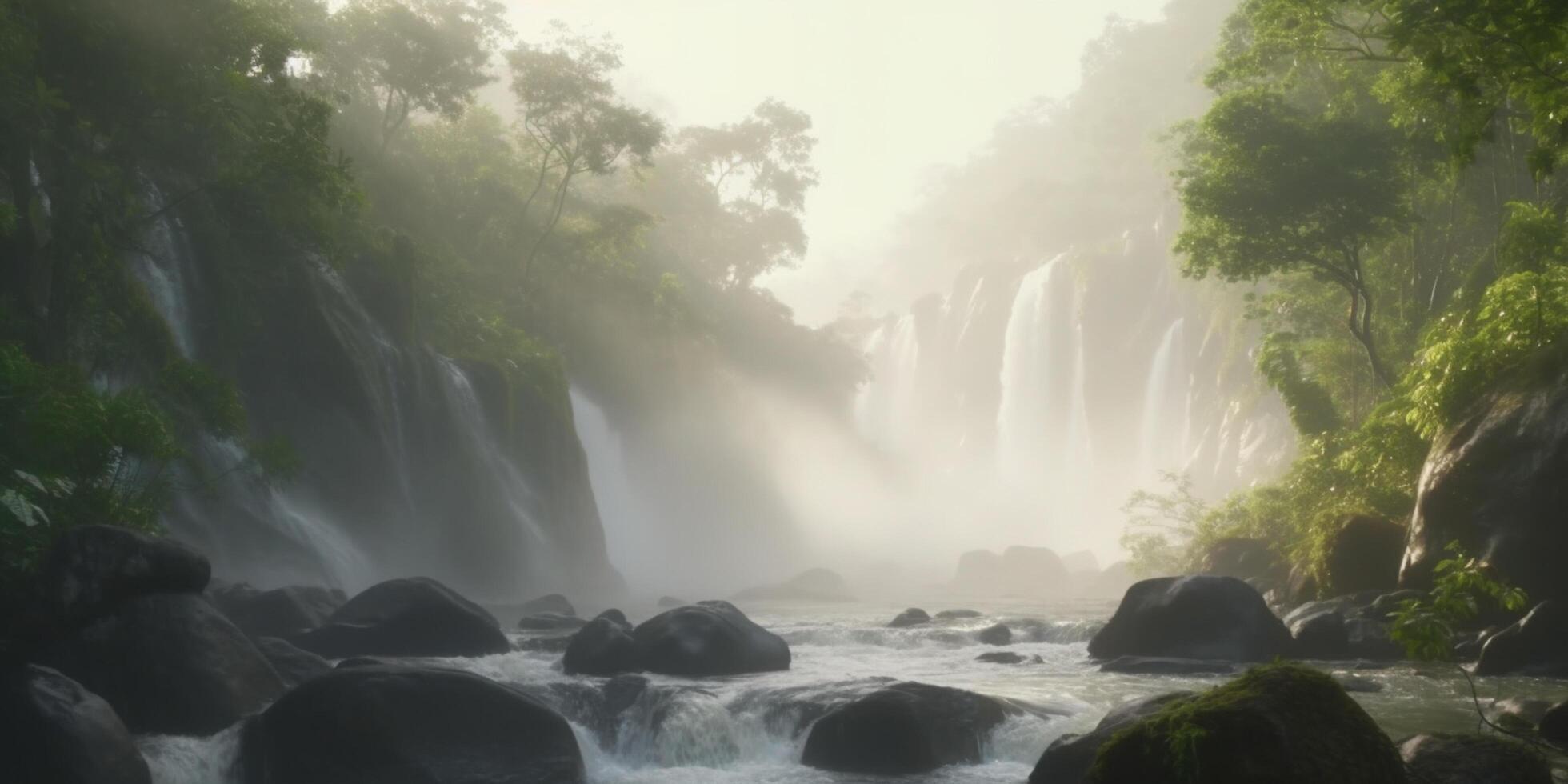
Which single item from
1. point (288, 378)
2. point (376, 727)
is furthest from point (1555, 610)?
point (288, 378)

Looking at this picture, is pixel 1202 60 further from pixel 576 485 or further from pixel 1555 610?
pixel 1555 610

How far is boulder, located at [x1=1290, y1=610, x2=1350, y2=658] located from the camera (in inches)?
703

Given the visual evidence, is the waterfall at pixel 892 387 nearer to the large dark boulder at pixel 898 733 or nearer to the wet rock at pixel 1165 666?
the wet rock at pixel 1165 666

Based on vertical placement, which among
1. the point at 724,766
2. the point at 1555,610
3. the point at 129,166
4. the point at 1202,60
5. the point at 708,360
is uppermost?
the point at 1202,60

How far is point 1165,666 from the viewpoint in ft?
56.1

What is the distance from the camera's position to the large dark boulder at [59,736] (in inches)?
374

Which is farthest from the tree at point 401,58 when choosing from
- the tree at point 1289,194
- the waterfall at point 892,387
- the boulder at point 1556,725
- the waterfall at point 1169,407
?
the waterfall at point 892,387

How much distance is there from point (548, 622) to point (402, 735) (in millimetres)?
11632

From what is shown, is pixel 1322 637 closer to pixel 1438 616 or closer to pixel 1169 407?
pixel 1438 616

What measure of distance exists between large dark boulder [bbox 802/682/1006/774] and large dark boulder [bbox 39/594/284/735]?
612cm

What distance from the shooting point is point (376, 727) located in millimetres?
10758

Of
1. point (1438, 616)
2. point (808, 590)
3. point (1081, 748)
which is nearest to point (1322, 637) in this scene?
point (1081, 748)

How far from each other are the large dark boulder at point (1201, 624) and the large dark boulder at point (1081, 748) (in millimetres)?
8186

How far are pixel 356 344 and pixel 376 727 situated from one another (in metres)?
17.6
